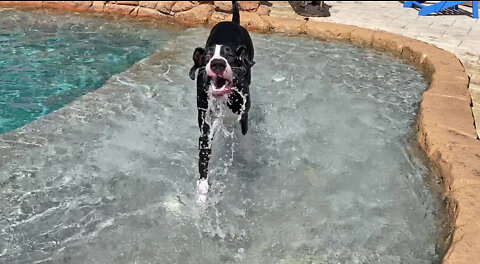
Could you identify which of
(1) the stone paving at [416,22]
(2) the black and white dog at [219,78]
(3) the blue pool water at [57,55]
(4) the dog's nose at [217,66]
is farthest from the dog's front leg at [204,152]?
(1) the stone paving at [416,22]

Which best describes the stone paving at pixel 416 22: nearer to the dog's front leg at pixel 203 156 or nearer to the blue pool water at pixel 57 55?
the blue pool water at pixel 57 55

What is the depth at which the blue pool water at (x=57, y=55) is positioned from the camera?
5.84 meters

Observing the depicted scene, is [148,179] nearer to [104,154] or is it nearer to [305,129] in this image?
[104,154]

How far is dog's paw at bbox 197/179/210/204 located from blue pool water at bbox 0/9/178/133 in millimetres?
2795

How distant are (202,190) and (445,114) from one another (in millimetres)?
2658

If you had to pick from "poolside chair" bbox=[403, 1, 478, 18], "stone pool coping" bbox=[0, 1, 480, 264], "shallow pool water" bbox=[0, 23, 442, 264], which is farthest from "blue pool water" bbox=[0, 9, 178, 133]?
"poolside chair" bbox=[403, 1, 478, 18]

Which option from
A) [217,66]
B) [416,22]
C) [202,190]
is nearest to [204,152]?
[202,190]

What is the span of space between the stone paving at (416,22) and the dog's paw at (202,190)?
4.10 meters

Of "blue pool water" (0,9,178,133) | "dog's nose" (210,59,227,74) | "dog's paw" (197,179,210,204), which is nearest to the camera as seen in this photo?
"dog's nose" (210,59,227,74)

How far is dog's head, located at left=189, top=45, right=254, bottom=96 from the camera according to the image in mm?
3139

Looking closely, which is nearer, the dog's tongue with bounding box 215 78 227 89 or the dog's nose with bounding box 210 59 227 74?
the dog's nose with bounding box 210 59 227 74

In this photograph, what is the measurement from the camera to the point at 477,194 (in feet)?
10.8

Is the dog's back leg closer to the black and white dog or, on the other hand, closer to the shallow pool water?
the black and white dog

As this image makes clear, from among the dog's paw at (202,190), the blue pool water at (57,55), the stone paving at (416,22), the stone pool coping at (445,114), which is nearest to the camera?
the stone pool coping at (445,114)
